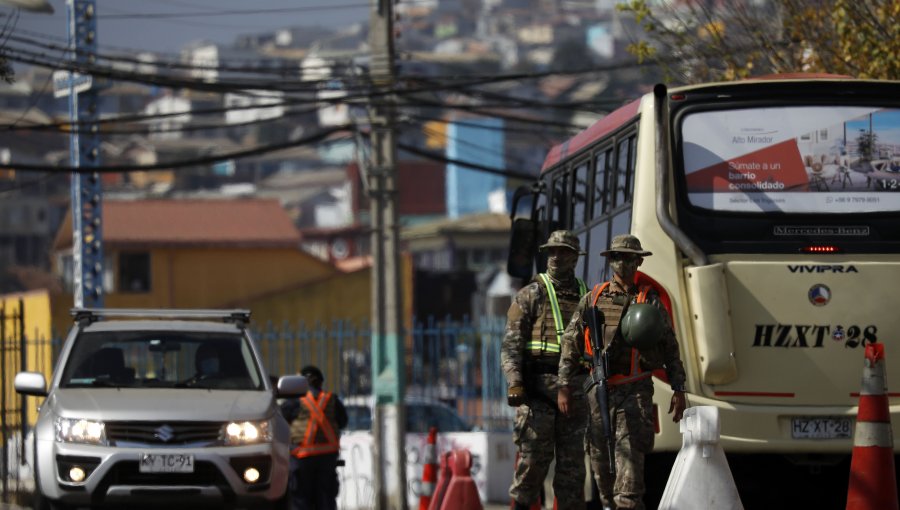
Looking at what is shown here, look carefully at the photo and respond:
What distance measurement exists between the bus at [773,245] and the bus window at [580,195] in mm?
1934

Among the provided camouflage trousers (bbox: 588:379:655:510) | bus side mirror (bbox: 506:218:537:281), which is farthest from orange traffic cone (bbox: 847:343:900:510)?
bus side mirror (bbox: 506:218:537:281)

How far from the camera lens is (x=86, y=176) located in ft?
75.3

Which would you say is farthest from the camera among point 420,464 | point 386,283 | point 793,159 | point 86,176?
point 86,176

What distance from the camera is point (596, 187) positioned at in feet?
43.4

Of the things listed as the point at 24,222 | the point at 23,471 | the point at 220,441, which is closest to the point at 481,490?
the point at 23,471

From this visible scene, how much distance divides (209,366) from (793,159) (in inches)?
179

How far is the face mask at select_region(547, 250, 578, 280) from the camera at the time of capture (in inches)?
405

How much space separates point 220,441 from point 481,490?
10225 millimetres

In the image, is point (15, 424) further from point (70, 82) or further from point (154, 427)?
point (154, 427)

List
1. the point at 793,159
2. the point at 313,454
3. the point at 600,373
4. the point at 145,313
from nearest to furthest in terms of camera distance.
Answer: the point at 600,373
the point at 793,159
the point at 145,313
the point at 313,454

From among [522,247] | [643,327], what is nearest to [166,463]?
[643,327]

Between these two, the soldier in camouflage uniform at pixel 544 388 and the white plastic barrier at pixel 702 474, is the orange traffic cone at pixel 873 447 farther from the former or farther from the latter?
the soldier in camouflage uniform at pixel 544 388

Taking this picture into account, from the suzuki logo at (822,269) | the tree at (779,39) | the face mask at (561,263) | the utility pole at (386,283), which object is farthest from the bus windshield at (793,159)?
the utility pole at (386,283)

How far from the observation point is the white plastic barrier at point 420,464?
2112 cm
